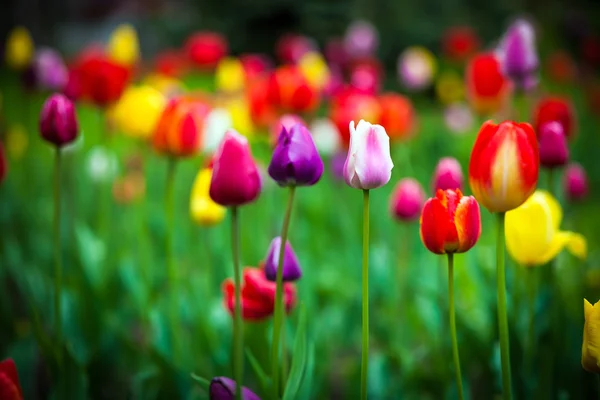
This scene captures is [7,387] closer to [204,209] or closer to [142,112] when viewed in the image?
[204,209]

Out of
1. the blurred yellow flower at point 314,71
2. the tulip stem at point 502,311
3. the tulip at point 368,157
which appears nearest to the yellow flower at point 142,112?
the blurred yellow flower at point 314,71

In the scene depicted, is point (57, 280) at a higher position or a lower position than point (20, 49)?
lower

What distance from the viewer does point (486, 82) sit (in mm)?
1826

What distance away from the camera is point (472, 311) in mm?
1578

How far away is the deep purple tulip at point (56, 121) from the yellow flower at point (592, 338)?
85cm

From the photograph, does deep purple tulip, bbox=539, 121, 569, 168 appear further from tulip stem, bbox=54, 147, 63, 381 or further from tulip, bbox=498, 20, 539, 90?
tulip stem, bbox=54, 147, 63, 381

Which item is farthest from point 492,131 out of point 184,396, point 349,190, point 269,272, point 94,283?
point 349,190

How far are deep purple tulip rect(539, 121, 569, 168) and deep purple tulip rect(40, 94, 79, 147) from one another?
2.80ft

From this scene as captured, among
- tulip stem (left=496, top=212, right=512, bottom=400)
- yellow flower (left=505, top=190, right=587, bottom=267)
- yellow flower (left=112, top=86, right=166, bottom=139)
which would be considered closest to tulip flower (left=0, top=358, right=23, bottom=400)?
tulip stem (left=496, top=212, right=512, bottom=400)

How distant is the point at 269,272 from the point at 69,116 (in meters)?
0.46

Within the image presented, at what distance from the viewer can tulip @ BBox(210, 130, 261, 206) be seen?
0.71 meters

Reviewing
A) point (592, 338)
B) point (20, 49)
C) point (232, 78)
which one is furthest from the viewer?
point (232, 78)

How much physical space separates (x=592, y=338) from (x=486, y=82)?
1331mm

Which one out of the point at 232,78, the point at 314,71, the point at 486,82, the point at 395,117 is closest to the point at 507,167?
the point at 395,117
